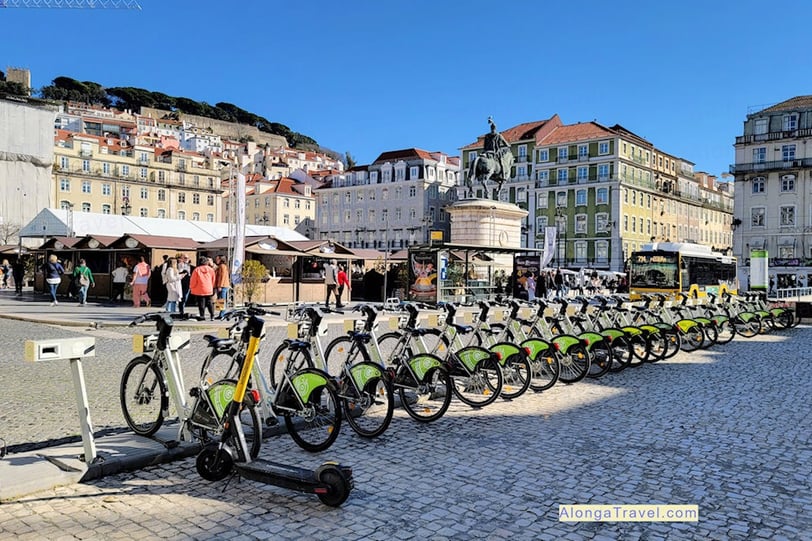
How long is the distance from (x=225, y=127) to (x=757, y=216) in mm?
112678

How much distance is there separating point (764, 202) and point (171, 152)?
215 ft

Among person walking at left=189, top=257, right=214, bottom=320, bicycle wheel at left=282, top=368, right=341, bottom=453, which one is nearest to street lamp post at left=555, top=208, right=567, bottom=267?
person walking at left=189, top=257, right=214, bottom=320

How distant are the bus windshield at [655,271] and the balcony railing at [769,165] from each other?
42604 mm

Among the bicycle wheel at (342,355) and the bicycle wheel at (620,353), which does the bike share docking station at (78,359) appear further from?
the bicycle wheel at (620,353)

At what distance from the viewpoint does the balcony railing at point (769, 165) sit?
210 feet

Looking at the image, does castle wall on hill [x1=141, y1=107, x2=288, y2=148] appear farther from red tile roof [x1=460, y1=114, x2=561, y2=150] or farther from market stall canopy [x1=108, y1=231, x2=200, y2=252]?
market stall canopy [x1=108, y1=231, x2=200, y2=252]

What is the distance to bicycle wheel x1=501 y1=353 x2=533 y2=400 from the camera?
28.9 ft

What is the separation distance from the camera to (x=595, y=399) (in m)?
9.00

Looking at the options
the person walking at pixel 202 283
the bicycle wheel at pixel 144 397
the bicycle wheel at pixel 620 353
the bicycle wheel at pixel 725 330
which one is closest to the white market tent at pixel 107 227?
the person walking at pixel 202 283

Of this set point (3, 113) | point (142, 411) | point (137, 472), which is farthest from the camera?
point (3, 113)

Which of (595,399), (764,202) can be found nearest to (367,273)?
(595,399)

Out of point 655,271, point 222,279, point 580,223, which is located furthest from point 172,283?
point 580,223

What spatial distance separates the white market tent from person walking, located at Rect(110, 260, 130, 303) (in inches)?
287

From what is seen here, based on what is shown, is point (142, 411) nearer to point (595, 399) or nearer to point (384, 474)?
point (384, 474)
